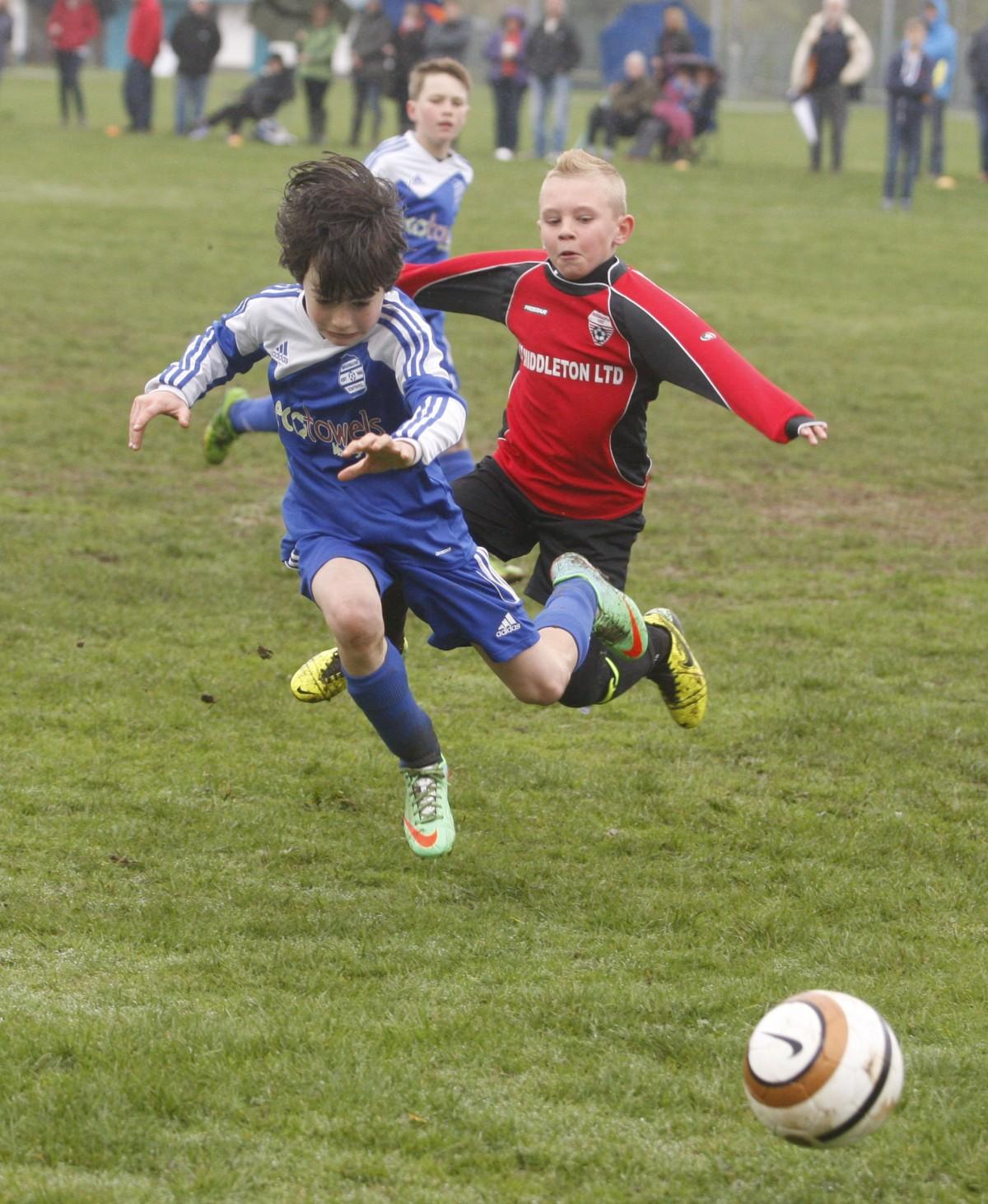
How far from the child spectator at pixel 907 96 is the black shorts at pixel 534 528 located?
49.0ft

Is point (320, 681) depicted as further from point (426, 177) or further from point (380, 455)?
point (426, 177)

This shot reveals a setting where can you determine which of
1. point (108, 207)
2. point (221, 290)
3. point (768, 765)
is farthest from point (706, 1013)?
point (108, 207)

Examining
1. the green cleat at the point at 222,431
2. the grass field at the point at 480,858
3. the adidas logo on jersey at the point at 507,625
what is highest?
the adidas logo on jersey at the point at 507,625

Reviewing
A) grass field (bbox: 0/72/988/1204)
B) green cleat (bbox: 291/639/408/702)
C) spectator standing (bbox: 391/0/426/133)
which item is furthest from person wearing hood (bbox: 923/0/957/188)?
green cleat (bbox: 291/639/408/702)

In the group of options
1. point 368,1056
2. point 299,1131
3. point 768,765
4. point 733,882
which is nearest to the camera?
point 299,1131

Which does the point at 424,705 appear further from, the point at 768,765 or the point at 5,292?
the point at 5,292

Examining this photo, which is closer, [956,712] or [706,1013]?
[706,1013]

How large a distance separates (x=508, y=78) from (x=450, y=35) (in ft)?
3.59

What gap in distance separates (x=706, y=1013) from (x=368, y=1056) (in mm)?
767

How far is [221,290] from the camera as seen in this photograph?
13445 mm

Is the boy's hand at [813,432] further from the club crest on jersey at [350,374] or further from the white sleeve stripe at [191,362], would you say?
the white sleeve stripe at [191,362]

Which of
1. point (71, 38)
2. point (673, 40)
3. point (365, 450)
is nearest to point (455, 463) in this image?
point (365, 450)

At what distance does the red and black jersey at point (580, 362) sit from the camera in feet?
15.6

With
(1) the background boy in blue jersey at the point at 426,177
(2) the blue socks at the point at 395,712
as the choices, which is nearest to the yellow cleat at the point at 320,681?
(2) the blue socks at the point at 395,712
